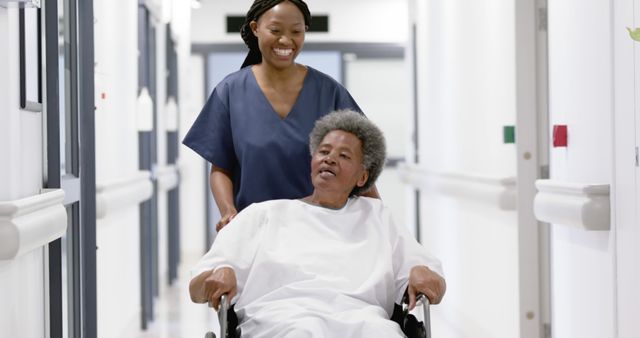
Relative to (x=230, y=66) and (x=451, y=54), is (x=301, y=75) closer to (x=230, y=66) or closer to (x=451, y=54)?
(x=451, y=54)

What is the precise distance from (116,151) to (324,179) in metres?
2.53

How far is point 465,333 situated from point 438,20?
214 centimetres

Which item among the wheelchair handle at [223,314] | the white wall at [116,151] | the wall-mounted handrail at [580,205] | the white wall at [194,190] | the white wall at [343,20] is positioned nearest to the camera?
the wheelchair handle at [223,314]

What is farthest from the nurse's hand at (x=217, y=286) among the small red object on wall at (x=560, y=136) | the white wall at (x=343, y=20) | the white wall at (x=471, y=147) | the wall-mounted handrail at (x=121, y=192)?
the white wall at (x=343, y=20)

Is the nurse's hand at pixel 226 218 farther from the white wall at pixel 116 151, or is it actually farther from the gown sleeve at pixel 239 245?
the white wall at pixel 116 151

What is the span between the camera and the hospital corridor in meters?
2.43

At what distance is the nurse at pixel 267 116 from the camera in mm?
2676

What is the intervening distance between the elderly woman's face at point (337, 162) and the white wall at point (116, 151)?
1.87 m

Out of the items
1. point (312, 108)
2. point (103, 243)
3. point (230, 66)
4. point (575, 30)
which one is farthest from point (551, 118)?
Result: point (230, 66)

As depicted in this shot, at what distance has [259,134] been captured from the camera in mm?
2725

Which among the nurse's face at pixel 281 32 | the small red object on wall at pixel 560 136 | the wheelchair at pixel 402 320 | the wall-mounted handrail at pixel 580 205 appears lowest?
the wheelchair at pixel 402 320

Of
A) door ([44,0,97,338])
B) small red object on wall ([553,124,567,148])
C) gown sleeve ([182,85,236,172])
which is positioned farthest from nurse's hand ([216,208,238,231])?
small red object on wall ([553,124,567,148])

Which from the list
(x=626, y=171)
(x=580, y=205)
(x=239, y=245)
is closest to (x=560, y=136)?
(x=580, y=205)

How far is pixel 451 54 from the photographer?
566 centimetres
